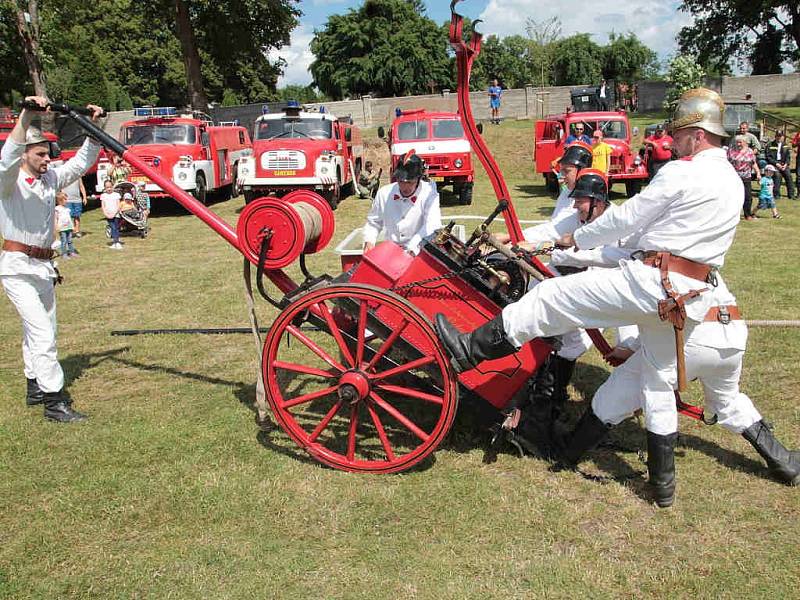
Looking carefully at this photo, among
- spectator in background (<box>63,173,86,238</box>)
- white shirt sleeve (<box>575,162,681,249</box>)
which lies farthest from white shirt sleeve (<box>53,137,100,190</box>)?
spectator in background (<box>63,173,86,238</box>)

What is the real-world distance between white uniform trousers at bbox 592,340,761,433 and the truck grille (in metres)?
12.6

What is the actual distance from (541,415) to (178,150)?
14.0 meters

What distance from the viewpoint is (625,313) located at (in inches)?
129

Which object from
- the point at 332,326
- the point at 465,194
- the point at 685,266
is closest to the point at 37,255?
the point at 332,326

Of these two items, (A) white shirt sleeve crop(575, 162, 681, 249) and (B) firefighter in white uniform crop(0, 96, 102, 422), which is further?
(B) firefighter in white uniform crop(0, 96, 102, 422)

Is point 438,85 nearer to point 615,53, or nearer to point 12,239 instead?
point 615,53

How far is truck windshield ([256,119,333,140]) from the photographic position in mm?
16234

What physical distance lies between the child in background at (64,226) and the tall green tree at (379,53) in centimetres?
4766

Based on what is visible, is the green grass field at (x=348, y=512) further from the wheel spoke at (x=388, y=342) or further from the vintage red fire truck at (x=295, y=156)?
the vintage red fire truck at (x=295, y=156)

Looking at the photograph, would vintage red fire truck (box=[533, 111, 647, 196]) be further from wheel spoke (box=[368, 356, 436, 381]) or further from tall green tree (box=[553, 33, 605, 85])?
tall green tree (box=[553, 33, 605, 85])

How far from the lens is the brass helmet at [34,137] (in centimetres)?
414

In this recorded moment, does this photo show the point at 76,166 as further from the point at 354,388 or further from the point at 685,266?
the point at 685,266

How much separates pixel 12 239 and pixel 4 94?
44.7 meters

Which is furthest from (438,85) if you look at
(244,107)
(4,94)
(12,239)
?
(12,239)
